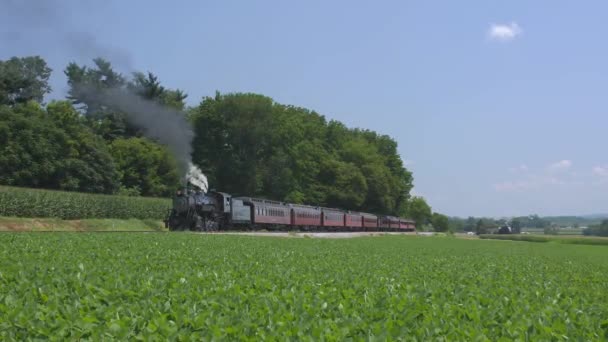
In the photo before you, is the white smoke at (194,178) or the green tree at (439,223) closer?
the white smoke at (194,178)

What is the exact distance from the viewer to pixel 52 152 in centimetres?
6341

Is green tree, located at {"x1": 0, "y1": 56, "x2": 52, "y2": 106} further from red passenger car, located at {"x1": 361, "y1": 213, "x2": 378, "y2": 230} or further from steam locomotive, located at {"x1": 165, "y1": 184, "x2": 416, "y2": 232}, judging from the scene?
red passenger car, located at {"x1": 361, "y1": 213, "x2": 378, "y2": 230}

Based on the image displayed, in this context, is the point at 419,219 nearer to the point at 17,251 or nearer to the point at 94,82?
the point at 94,82

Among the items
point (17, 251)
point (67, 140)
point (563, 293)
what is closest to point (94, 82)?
point (67, 140)

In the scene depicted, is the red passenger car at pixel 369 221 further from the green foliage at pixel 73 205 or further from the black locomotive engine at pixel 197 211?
the black locomotive engine at pixel 197 211

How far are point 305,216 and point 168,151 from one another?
1655cm

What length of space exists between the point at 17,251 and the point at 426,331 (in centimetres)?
1354

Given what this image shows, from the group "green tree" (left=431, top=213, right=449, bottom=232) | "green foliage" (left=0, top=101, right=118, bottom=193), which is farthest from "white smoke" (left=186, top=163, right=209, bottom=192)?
"green tree" (left=431, top=213, right=449, bottom=232)

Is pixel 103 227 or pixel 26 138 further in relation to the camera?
pixel 26 138

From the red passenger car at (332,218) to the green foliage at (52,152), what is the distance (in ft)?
77.5

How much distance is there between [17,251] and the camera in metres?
17.0

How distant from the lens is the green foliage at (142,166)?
77.6m

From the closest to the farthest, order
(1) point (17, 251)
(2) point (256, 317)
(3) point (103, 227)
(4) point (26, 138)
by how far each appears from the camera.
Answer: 1. (2) point (256, 317)
2. (1) point (17, 251)
3. (3) point (103, 227)
4. (4) point (26, 138)

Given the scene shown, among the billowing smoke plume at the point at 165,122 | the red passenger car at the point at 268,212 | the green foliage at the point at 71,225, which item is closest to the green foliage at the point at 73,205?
the green foliage at the point at 71,225
